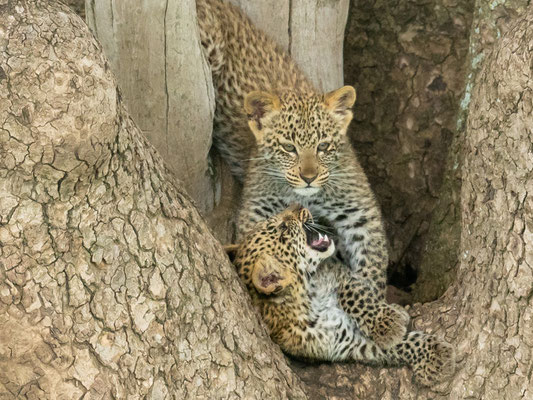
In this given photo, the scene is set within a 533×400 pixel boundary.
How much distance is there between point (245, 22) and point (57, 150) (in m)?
3.29

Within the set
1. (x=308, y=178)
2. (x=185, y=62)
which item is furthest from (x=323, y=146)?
(x=185, y=62)

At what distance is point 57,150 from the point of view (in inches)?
165

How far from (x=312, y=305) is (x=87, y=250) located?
6.69 feet

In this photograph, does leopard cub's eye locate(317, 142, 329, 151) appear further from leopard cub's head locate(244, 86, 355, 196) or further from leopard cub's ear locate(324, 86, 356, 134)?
leopard cub's ear locate(324, 86, 356, 134)

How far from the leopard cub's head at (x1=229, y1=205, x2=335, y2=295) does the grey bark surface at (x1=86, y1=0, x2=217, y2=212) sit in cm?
82

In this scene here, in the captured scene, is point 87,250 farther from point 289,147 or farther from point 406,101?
point 406,101

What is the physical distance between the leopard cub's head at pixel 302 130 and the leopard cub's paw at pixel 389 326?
1.09 m

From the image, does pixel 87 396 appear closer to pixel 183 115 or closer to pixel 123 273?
pixel 123 273

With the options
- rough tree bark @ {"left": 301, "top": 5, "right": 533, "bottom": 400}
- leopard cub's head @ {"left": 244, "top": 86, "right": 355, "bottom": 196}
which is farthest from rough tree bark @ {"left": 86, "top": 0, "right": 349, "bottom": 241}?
rough tree bark @ {"left": 301, "top": 5, "right": 533, "bottom": 400}

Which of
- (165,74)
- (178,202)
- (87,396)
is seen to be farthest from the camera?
(165,74)

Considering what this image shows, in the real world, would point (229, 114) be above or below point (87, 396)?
above

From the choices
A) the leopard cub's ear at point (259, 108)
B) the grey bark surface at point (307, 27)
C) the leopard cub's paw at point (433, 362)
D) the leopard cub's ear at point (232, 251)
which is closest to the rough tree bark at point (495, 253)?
the leopard cub's paw at point (433, 362)

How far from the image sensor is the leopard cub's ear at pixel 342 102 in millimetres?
6566

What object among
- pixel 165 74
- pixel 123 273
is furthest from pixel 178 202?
pixel 165 74
